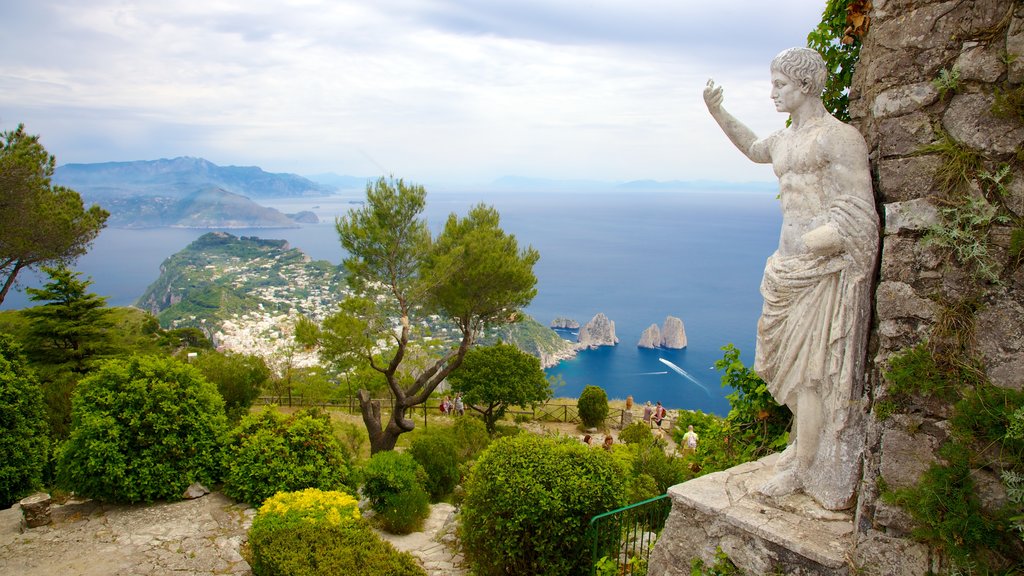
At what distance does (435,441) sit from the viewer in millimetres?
11008

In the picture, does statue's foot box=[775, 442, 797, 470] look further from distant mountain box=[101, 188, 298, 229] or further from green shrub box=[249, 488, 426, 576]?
distant mountain box=[101, 188, 298, 229]

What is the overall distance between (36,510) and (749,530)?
838cm

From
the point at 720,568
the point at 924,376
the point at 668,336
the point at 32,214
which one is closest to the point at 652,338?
the point at 668,336

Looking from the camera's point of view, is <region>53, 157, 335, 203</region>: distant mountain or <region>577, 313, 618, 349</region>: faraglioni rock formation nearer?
<region>577, 313, 618, 349</region>: faraglioni rock formation

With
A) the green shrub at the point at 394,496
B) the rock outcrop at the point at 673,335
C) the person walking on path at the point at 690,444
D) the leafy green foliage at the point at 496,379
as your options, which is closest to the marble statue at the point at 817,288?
the green shrub at the point at 394,496

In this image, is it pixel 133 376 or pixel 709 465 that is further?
pixel 133 376

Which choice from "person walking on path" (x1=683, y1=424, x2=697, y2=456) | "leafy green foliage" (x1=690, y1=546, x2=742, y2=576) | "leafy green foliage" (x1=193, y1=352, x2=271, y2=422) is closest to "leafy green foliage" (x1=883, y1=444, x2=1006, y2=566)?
"leafy green foliage" (x1=690, y1=546, x2=742, y2=576)

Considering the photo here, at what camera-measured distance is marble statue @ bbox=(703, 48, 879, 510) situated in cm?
335

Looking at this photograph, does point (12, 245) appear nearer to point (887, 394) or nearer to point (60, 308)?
point (60, 308)

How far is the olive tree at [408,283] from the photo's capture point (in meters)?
14.2

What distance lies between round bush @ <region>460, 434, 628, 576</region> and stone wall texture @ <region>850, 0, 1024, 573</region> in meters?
2.81

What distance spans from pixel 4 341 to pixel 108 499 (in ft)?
9.50

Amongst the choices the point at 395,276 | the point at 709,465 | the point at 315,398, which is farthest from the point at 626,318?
the point at 709,465

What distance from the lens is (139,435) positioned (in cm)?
803
